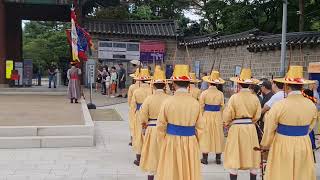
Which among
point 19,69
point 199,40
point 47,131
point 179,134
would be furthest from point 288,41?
point 19,69

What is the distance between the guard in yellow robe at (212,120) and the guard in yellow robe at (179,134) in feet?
9.59

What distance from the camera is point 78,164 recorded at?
9.07 meters

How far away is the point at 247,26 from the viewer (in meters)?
25.5

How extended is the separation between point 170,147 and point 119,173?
8.27ft

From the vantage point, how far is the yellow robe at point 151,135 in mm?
7133

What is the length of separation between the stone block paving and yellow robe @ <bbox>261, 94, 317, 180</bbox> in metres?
2.27

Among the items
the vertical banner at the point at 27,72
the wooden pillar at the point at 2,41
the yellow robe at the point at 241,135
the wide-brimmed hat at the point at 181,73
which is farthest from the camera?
the vertical banner at the point at 27,72

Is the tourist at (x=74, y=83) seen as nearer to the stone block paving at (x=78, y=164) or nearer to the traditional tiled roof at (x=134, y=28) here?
the stone block paving at (x=78, y=164)

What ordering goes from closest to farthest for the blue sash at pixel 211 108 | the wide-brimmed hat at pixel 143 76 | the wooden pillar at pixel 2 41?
the blue sash at pixel 211 108 → the wide-brimmed hat at pixel 143 76 → the wooden pillar at pixel 2 41

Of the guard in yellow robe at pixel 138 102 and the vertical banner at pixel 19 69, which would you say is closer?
the guard in yellow robe at pixel 138 102

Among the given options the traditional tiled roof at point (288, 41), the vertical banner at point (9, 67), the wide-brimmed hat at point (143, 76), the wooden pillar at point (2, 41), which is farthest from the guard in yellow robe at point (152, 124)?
the vertical banner at point (9, 67)

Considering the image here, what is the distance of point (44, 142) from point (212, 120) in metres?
3.86

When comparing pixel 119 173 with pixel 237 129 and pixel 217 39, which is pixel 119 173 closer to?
pixel 237 129

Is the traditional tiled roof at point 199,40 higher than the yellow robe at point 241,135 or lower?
higher
